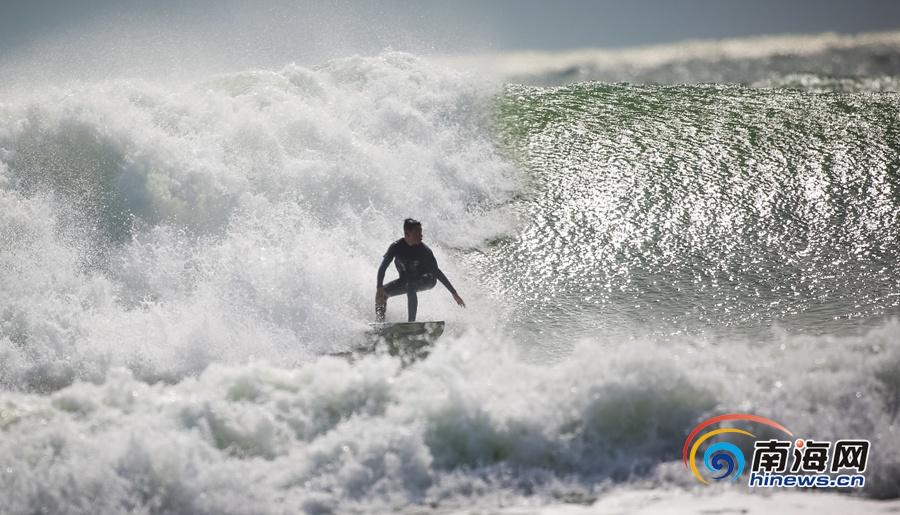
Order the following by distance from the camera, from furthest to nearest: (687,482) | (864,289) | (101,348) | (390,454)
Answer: (864,289)
(101,348)
(390,454)
(687,482)

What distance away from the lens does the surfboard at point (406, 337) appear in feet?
26.1

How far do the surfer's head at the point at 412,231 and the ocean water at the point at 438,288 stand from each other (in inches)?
40.6

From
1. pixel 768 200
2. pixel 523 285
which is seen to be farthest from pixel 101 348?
pixel 768 200

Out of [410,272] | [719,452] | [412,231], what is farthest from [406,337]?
[719,452]

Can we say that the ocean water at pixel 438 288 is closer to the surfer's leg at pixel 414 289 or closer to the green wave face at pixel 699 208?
the green wave face at pixel 699 208

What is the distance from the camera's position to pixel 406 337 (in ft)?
27.6

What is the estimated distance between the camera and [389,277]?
34.3 ft

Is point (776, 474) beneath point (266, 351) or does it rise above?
beneath

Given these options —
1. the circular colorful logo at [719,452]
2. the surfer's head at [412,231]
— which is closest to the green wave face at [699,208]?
the surfer's head at [412,231]

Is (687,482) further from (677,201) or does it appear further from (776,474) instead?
(677,201)

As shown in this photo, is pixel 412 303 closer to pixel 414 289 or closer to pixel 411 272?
pixel 414 289

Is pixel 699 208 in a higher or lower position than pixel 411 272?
higher

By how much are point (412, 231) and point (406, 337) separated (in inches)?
50.7

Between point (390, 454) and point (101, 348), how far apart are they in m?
4.11
